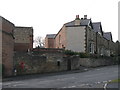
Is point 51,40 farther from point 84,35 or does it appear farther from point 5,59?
point 5,59

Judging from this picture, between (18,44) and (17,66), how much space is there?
14286mm

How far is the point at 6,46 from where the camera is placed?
28516 millimetres

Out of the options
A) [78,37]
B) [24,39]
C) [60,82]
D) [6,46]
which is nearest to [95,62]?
[78,37]

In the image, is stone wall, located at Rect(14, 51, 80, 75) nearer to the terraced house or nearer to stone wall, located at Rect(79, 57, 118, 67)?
stone wall, located at Rect(79, 57, 118, 67)

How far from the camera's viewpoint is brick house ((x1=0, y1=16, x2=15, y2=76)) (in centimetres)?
2731

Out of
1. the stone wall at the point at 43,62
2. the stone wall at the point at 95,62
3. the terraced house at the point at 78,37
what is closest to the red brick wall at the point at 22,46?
the stone wall at the point at 43,62

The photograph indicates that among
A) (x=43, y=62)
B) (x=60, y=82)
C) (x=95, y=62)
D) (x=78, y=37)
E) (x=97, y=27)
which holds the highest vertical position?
(x=97, y=27)

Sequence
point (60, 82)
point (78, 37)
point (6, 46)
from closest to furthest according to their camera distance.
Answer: point (60, 82) → point (6, 46) → point (78, 37)

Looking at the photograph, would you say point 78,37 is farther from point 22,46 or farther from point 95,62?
point 22,46

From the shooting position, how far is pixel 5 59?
28000 mm

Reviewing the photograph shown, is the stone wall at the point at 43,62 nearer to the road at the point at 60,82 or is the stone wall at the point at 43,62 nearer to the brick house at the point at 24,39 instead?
the road at the point at 60,82

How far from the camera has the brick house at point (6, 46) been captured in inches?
1075

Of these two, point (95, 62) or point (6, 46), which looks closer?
point (6, 46)

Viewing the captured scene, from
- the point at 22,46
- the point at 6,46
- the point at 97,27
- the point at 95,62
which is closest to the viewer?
the point at 6,46
